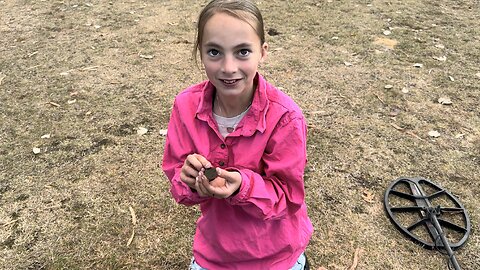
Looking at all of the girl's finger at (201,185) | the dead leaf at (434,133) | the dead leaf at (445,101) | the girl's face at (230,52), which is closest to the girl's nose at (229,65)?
the girl's face at (230,52)

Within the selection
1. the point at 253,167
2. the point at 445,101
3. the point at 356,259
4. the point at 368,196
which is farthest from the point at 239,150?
the point at 445,101

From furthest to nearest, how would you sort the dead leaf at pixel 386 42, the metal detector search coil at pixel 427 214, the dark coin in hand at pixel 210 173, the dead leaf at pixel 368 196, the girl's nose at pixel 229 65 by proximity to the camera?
the dead leaf at pixel 386 42 → the dead leaf at pixel 368 196 → the metal detector search coil at pixel 427 214 → the girl's nose at pixel 229 65 → the dark coin in hand at pixel 210 173

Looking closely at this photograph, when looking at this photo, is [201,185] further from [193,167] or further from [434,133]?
[434,133]

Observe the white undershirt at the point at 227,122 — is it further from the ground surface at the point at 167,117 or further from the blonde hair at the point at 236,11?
the ground surface at the point at 167,117

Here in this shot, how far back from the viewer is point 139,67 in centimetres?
455

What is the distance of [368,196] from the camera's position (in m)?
3.00

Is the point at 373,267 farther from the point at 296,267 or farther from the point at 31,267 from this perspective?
the point at 31,267

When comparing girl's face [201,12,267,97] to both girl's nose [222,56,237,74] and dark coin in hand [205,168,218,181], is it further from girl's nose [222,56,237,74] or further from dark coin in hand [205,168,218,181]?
dark coin in hand [205,168,218,181]

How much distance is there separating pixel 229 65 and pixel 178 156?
42cm

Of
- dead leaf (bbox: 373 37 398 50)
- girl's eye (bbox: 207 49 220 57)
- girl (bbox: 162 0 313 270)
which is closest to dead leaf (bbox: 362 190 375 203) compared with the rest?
girl (bbox: 162 0 313 270)

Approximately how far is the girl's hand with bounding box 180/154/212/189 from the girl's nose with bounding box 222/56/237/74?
297mm

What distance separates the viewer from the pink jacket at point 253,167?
1.54 metres

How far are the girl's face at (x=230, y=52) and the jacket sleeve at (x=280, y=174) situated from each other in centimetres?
21

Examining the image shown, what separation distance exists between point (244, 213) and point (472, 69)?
146 inches
